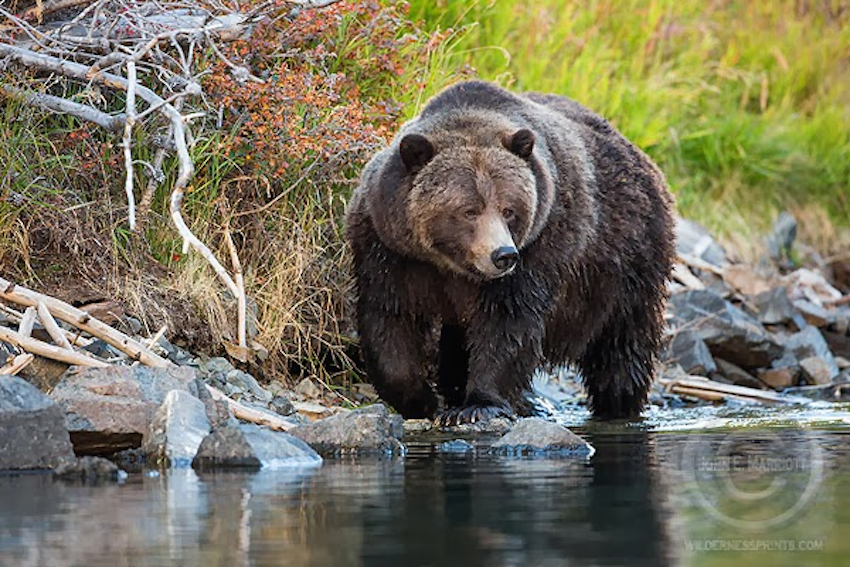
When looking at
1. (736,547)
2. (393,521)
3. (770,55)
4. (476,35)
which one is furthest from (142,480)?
(770,55)

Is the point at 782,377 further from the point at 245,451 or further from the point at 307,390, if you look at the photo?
the point at 245,451

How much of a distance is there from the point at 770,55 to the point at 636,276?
24.7 ft

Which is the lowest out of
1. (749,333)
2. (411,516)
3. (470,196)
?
(411,516)

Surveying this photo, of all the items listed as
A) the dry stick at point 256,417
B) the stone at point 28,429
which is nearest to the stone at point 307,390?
the dry stick at point 256,417

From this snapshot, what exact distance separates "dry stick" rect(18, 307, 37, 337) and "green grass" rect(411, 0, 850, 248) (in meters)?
5.05

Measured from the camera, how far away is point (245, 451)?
5648mm

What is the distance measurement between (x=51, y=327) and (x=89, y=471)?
4.60 ft

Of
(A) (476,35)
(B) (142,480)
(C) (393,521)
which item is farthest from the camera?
(A) (476,35)

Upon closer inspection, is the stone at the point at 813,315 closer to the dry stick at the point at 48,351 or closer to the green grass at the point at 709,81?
the green grass at the point at 709,81

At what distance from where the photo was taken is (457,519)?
4.43 m

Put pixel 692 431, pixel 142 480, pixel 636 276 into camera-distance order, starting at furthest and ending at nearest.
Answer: pixel 636 276
pixel 692 431
pixel 142 480

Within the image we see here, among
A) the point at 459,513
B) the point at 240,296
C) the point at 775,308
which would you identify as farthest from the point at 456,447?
the point at 775,308

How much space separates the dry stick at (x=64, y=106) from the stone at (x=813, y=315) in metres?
6.29

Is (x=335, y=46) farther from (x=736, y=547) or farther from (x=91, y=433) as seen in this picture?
(x=736, y=547)
